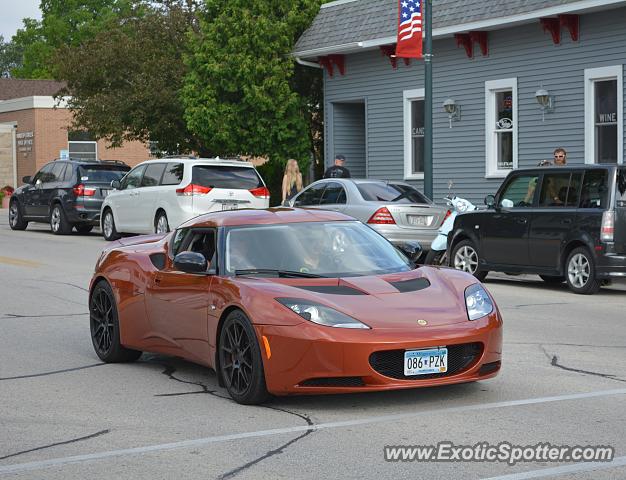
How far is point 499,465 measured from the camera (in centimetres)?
611

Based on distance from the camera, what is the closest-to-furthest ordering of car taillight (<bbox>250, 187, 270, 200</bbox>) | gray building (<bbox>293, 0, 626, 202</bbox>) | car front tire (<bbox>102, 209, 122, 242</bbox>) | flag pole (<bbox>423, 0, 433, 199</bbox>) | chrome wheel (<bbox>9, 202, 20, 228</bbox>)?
flag pole (<bbox>423, 0, 433, 199</bbox>) < gray building (<bbox>293, 0, 626, 202</bbox>) < car taillight (<bbox>250, 187, 270, 200</bbox>) < car front tire (<bbox>102, 209, 122, 242</bbox>) < chrome wheel (<bbox>9, 202, 20, 228</bbox>)

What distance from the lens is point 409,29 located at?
80.8 feet

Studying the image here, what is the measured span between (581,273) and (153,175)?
12.0 metres

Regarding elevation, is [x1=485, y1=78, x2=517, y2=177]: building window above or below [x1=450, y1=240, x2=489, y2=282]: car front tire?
above

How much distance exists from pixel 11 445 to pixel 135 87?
26.6 m

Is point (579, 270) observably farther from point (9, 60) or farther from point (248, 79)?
point (9, 60)

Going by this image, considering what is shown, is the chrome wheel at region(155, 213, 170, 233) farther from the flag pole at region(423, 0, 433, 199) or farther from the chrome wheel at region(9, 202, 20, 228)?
the chrome wheel at region(9, 202, 20, 228)

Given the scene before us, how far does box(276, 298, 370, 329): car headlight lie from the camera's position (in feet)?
24.7

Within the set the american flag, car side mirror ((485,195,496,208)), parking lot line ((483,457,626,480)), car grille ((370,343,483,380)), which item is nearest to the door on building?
the american flag

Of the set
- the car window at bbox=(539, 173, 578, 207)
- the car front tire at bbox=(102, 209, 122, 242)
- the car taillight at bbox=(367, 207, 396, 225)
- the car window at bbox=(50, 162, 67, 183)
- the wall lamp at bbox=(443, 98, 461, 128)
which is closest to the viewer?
the car window at bbox=(539, 173, 578, 207)

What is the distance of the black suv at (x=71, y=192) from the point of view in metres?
28.3

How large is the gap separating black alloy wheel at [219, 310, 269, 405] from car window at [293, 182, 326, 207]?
1278 centimetres

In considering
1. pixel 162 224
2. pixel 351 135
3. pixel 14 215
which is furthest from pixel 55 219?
pixel 351 135

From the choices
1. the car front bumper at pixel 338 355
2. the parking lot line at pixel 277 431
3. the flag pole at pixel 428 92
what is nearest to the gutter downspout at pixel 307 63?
the flag pole at pixel 428 92
